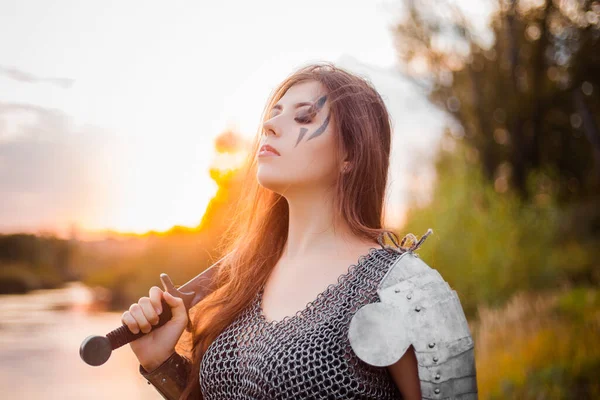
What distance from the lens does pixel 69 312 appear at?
14.5ft

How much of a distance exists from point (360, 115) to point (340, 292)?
0.68 metres

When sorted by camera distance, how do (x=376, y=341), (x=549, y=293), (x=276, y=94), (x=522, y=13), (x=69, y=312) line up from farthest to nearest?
(x=522, y=13) → (x=549, y=293) → (x=69, y=312) → (x=276, y=94) → (x=376, y=341)

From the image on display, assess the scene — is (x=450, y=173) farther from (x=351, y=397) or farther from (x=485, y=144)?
(x=351, y=397)

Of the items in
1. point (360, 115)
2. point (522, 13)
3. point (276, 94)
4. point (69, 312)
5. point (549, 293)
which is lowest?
point (549, 293)

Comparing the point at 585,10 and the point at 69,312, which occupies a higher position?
the point at 585,10

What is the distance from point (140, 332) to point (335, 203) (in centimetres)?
87

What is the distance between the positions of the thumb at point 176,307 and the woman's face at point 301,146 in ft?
1.83

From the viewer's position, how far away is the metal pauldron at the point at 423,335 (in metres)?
1.77

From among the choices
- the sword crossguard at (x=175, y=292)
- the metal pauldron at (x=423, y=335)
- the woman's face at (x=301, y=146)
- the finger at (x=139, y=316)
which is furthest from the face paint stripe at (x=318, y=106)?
the finger at (x=139, y=316)

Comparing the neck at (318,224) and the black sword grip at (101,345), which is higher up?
the neck at (318,224)

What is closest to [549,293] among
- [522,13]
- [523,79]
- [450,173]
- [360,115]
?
[450,173]

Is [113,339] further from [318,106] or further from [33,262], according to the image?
[33,262]

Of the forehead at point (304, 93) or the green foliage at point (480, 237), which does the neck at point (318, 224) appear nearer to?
the forehead at point (304, 93)

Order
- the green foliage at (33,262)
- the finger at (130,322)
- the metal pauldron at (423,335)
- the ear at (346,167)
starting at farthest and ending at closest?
1. the green foliage at (33,262)
2. the ear at (346,167)
3. the finger at (130,322)
4. the metal pauldron at (423,335)
